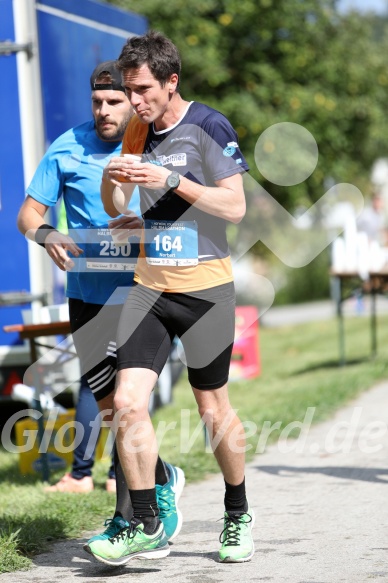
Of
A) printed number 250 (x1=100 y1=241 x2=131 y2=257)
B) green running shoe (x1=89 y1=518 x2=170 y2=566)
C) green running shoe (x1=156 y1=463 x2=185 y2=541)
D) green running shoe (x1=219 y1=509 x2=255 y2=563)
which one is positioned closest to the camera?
green running shoe (x1=89 y1=518 x2=170 y2=566)

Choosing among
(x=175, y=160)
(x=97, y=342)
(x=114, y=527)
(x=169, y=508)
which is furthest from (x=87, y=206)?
(x=114, y=527)

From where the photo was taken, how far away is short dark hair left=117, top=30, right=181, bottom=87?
155 inches

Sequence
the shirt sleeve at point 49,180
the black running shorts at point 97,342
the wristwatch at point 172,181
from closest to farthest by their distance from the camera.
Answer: the wristwatch at point 172,181, the black running shorts at point 97,342, the shirt sleeve at point 49,180

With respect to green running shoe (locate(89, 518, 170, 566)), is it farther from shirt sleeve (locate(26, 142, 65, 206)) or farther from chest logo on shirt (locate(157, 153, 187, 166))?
shirt sleeve (locate(26, 142, 65, 206))

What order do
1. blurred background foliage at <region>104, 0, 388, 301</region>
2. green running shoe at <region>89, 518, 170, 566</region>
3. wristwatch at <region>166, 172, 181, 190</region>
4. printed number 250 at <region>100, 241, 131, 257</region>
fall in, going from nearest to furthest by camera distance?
wristwatch at <region>166, 172, 181, 190</region>
green running shoe at <region>89, 518, 170, 566</region>
printed number 250 at <region>100, 241, 131, 257</region>
blurred background foliage at <region>104, 0, 388, 301</region>

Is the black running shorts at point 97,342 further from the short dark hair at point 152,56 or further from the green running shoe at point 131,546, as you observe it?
the short dark hair at point 152,56

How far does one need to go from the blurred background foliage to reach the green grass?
3.24 meters

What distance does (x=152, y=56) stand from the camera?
396cm

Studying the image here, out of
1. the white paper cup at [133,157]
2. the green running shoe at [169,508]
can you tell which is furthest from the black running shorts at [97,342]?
the white paper cup at [133,157]

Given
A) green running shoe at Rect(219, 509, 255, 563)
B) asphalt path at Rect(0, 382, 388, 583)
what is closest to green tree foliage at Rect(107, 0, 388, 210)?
asphalt path at Rect(0, 382, 388, 583)

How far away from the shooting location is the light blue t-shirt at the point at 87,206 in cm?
480

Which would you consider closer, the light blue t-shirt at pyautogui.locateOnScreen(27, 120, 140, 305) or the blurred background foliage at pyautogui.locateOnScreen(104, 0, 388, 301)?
the light blue t-shirt at pyautogui.locateOnScreen(27, 120, 140, 305)

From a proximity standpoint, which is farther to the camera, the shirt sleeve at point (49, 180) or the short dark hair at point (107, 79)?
the shirt sleeve at point (49, 180)

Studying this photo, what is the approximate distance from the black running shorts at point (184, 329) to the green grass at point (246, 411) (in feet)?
3.33
